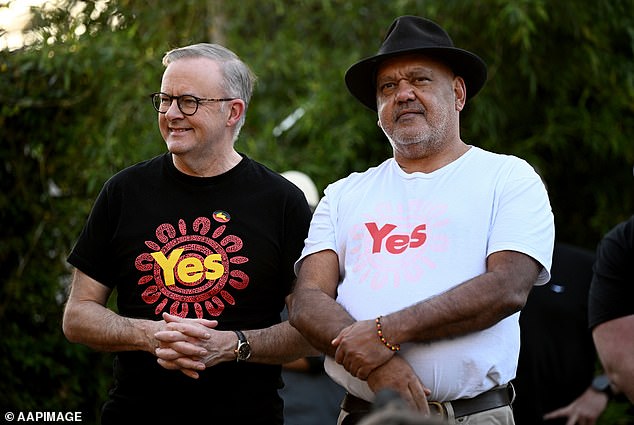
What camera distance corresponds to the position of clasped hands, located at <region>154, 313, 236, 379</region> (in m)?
2.89

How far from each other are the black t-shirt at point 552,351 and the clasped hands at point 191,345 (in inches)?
74.3

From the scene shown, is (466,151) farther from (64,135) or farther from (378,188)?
(64,135)

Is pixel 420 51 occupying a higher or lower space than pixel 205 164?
higher

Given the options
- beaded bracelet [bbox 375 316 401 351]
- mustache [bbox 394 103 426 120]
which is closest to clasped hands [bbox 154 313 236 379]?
beaded bracelet [bbox 375 316 401 351]

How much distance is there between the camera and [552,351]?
4.40 m

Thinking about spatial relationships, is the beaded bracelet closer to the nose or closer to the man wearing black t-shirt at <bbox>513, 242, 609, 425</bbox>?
the nose

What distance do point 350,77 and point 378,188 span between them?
465 millimetres

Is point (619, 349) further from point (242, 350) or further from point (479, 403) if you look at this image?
point (242, 350)

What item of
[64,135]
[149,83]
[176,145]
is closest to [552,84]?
[149,83]

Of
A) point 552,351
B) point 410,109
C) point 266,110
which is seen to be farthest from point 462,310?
point 266,110

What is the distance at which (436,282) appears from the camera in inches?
109

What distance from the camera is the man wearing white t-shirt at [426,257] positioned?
2682 millimetres

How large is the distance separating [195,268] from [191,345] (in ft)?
0.91

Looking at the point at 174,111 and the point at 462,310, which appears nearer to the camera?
the point at 462,310
